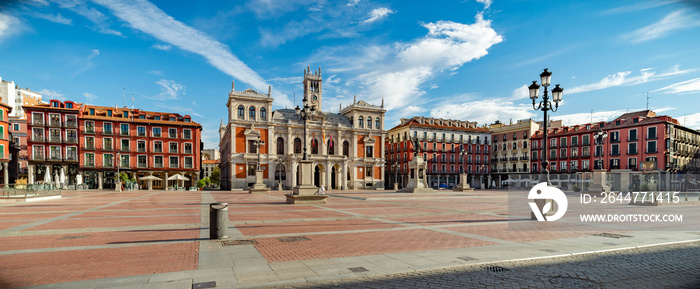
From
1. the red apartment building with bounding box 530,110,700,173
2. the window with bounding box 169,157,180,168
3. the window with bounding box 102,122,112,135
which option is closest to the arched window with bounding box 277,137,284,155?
the window with bounding box 169,157,180,168

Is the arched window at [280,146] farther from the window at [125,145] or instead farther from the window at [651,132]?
the window at [651,132]

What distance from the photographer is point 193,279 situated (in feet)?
19.5

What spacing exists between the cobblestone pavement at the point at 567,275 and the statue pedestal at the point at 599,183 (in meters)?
25.7

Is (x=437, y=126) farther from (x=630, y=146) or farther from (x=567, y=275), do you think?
(x=567, y=275)

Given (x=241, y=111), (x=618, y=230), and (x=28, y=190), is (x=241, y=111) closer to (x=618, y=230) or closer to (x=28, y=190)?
(x=28, y=190)

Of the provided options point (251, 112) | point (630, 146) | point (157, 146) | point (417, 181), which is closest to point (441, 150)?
point (630, 146)

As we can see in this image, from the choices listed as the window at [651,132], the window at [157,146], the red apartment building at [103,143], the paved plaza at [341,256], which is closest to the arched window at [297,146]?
the red apartment building at [103,143]

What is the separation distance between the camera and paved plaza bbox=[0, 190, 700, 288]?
A: 5996mm

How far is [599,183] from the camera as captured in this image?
98.9ft

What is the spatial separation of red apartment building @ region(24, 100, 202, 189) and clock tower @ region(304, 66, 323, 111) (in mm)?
21584

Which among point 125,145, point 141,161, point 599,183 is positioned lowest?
point 599,183

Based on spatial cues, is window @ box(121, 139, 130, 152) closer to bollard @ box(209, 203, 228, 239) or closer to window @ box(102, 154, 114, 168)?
window @ box(102, 154, 114, 168)

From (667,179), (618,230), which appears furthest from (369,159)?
(618,230)

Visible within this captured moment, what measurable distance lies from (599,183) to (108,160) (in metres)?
64.4
